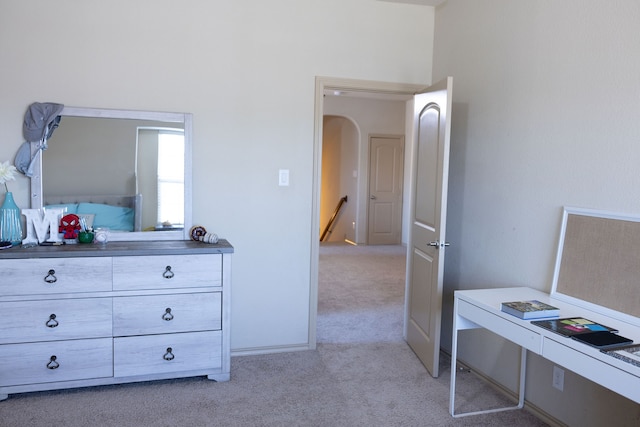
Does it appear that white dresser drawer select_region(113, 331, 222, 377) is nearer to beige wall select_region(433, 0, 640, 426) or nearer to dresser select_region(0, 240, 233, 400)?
dresser select_region(0, 240, 233, 400)

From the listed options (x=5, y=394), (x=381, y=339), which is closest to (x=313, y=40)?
(x=381, y=339)

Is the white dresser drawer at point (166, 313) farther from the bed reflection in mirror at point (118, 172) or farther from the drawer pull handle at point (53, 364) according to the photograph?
the bed reflection in mirror at point (118, 172)

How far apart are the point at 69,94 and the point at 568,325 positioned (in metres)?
3.11

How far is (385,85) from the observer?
357cm

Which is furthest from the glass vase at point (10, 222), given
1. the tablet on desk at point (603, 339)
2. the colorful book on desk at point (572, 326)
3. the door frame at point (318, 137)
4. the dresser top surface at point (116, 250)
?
the tablet on desk at point (603, 339)

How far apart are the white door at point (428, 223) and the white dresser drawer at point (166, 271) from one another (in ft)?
4.66

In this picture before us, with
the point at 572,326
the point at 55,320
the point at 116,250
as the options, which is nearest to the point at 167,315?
the point at 116,250

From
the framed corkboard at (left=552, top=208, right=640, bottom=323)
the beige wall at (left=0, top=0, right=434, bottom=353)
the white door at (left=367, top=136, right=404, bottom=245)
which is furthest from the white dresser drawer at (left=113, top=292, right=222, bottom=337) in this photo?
the white door at (left=367, top=136, right=404, bottom=245)

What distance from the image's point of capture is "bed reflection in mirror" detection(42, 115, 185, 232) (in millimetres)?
3033

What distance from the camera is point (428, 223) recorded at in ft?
10.7

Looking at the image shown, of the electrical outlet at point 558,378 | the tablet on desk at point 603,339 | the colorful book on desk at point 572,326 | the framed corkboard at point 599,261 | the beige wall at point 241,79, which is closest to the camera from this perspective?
the tablet on desk at point 603,339

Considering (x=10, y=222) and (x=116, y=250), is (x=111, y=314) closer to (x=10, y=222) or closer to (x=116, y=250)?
(x=116, y=250)

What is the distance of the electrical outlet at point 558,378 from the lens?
2.39 meters

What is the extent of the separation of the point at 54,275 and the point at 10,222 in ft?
1.68
